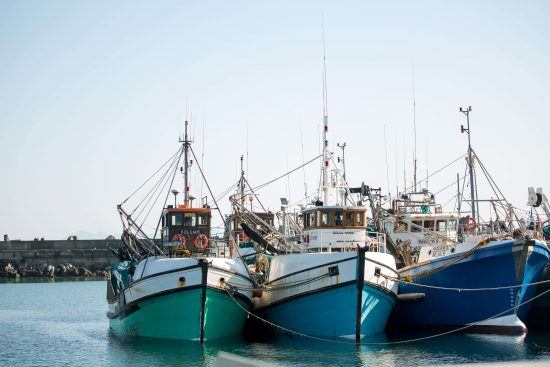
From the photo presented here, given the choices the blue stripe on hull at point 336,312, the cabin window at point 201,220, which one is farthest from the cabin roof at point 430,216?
the cabin window at point 201,220

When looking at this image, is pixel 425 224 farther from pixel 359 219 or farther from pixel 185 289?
pixel 185 289

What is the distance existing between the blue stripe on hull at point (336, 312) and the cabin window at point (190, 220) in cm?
572

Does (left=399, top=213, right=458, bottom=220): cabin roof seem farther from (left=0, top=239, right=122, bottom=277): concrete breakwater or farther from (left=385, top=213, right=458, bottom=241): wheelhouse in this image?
(left=0, top=239, right=122, bottom=277): concrete breakwater

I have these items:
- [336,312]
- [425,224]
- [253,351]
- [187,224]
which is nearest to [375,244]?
[336,312]

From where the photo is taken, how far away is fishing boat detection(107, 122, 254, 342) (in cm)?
2872

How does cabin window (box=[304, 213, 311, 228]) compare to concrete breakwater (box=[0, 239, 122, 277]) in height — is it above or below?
above

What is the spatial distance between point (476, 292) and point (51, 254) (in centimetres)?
7369

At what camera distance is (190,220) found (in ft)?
109

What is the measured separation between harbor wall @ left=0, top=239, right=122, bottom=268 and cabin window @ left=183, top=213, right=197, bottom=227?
63994 millimetres

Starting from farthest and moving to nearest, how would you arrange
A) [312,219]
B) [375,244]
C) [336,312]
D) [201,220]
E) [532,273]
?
[201,220], [375,244], [312,219], [532,273], [336,312]

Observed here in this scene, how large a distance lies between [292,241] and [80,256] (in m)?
67.3

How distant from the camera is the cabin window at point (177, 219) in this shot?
33094 mm

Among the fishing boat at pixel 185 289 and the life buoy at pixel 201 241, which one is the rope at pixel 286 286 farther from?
the life buoy at pixel 201 241

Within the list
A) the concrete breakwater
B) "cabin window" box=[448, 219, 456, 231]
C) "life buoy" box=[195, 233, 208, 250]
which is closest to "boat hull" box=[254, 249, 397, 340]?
"life buoy" box=[195, 233, 208, 250]
